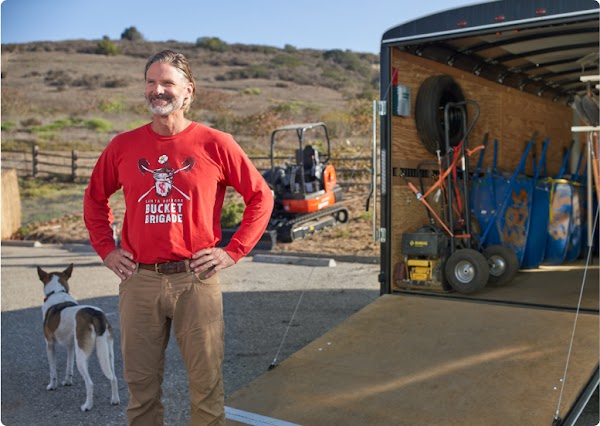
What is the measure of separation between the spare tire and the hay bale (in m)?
12.4

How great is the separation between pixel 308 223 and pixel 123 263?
1074cm

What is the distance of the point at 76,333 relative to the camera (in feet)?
15.4

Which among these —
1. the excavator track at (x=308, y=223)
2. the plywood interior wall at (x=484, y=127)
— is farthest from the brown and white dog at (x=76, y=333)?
the excavator track at (x=308, y=223)

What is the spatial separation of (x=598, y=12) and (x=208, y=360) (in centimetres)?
344

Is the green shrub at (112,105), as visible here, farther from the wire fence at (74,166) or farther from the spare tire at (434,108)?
the spare tire at (434,108)

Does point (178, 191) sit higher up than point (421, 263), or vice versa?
point (178, 191)

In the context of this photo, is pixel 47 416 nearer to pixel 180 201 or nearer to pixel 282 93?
pixel 180 201

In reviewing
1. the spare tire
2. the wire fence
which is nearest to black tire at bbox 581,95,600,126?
the spare tire

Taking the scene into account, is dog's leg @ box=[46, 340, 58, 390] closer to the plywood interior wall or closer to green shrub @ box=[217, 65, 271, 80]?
the plywood interior wall

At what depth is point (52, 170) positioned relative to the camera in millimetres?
25375

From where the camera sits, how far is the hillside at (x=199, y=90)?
115ft

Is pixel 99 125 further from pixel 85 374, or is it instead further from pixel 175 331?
pixel 175 331

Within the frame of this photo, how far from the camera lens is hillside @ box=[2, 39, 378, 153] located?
115ft

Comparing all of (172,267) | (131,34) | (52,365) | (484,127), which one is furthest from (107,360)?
(131,34)
